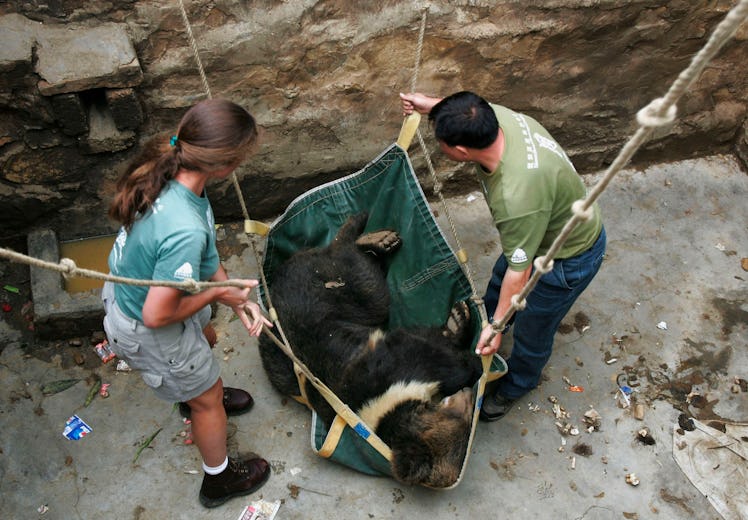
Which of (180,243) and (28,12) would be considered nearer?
(180,243)

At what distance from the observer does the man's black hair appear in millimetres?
2271

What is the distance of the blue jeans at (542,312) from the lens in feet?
8.64

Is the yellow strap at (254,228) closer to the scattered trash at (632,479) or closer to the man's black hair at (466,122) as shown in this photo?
the man's black hair at (466,122)

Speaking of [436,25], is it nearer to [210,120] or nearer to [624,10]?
[624,10]

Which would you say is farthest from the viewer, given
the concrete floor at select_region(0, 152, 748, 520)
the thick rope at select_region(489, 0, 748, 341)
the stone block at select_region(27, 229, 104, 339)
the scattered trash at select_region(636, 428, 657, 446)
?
the stone block at select_region(27, 229, 104, 339)

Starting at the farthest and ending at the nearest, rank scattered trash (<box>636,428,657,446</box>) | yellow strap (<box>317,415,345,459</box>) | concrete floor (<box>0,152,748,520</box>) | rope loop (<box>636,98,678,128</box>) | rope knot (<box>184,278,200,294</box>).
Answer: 1. scattered trash (<box>636,428,657,446</box>)
2. concrete floor (<box>0,152,748,520</box>)
3. yellow strap (<box>317,415,345,459</box>)
4. rope knot (<box>184,278,200,294</box>)
5. rope loop (<box>636,98,678,128</box>)

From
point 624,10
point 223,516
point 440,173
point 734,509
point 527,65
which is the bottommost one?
point 734,509

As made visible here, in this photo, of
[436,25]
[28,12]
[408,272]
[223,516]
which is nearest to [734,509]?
[408,272]

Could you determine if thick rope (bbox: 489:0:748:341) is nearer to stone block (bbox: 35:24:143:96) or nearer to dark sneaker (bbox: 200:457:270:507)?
dark sneaker (bbox: 200:457:270:507)

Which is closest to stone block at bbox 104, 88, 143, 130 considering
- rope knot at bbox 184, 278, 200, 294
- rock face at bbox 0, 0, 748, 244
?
rock face at bbox 0, 0, 748, 244

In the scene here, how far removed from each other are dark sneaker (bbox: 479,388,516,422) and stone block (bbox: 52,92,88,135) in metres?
2.39

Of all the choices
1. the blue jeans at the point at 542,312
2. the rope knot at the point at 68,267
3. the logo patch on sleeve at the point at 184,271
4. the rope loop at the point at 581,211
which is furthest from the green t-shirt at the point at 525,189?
the rope knot at the point at 68,267

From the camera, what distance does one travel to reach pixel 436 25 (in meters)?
3.44

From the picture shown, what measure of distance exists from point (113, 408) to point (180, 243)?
1.59 metres
